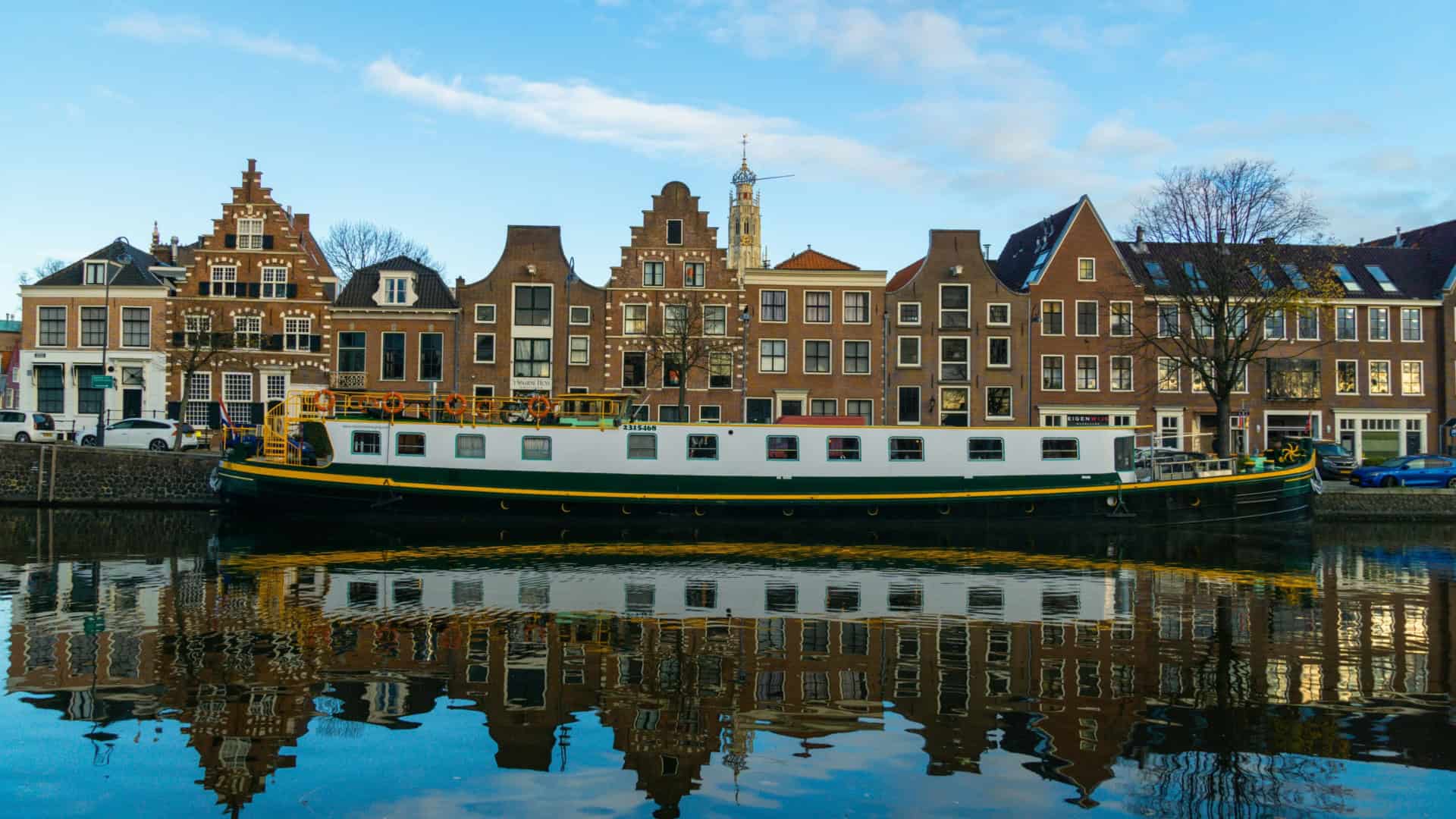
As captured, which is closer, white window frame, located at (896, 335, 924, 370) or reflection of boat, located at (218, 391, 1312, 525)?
reflection of boat, located at (218, 391, 1312, 525)

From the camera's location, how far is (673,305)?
47.9m

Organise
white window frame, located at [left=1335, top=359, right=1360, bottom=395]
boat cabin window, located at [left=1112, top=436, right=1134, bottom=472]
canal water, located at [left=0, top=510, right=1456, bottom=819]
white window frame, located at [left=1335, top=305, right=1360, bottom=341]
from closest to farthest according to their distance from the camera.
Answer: canal water, located at [left=0, top=510, right=1456, bottom=819]
boat cabin window, located at [left=1112, top=436, right=1134, bottom=472]
white window frame, located at [left=1335, top=359, right=1360, bottom=395]
white window frame, located at [left=1335, top=305, right=1360, bottom=341]

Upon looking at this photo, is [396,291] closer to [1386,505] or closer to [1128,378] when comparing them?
[1128,378]

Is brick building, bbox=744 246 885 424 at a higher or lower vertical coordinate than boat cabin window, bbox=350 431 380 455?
higher

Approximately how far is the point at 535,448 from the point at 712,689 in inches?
781

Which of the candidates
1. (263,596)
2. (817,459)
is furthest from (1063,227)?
(263,596)

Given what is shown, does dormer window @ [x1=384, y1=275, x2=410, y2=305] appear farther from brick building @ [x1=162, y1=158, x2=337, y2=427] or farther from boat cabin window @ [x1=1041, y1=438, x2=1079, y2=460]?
boat cabin window @ [x1=1041, y1=438, x2=1079, y2=460]

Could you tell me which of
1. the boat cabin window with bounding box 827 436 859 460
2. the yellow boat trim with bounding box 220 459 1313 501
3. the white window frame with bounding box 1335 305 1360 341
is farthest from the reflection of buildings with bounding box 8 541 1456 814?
the white window frame with bounding box 1335 305 1360 341

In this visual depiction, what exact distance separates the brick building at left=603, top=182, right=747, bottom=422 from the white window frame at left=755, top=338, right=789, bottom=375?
0.98 metres

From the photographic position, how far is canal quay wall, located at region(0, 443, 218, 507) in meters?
36.6

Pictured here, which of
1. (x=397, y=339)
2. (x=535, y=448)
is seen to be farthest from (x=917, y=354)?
(x=397, y=339)

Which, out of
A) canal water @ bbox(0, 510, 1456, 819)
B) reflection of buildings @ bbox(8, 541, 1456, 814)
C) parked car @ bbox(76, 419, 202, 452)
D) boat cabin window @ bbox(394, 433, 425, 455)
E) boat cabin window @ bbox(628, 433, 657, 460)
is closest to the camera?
canal water @ bbox(0, 510, 1456, 819)

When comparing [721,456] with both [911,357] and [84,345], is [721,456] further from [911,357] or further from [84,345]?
[84,345]

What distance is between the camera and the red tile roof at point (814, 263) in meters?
48.9
